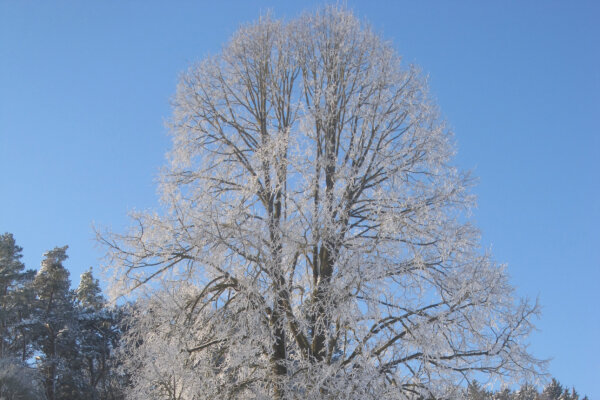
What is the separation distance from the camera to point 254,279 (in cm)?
726

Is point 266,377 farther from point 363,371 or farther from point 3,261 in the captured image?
point 3,261

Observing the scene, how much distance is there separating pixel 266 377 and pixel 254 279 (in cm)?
150

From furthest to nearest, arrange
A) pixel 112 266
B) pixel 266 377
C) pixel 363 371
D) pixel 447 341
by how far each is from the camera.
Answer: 1. pixel 112 266
2. pixel 266 377
3. pixel 447 341
4. pixel 363 371

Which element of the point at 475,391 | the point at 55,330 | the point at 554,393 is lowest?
the point at 475,391

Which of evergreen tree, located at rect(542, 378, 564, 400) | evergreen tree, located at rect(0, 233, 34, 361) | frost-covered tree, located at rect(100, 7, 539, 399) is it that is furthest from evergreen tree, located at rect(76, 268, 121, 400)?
evergreen tree, located at rect(542, 378, 564, 400)

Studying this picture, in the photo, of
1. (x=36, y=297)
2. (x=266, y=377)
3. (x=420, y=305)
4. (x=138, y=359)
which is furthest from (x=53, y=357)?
(x=420, y=305)

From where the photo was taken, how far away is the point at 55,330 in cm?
2878

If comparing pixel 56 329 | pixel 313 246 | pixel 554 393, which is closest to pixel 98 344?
pixel 56 329

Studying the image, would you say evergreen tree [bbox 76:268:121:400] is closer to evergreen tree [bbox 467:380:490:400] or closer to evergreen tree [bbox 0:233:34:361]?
evergreen tree [bbox 0:233:34:361]

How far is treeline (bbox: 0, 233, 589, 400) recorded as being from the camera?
89.8 ft

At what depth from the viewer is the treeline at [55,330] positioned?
2741cm

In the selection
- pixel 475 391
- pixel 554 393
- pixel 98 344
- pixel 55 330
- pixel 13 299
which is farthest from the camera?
pixel 554 393

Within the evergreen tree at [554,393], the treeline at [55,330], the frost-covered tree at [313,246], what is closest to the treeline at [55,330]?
the treeline at [55,330]

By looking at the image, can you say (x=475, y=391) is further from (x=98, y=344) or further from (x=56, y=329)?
(x=98, y=344)
